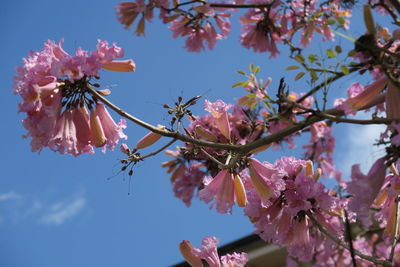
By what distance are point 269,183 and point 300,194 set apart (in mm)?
146

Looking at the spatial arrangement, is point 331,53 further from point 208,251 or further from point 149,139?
point 208,251

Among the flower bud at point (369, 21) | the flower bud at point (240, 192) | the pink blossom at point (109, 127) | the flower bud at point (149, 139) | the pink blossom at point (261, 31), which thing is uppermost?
the pink blossom at point (261, 31)

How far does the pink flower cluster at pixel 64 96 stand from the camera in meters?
1.65

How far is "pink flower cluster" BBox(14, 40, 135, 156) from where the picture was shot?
165 cm

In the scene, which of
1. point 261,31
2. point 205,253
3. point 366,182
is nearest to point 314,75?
point 366,182

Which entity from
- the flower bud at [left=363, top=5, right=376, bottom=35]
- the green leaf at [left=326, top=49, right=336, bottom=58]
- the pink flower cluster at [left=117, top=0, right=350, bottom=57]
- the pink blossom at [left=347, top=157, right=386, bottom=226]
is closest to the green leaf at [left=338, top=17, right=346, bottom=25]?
the green leaf at [left=326, top=49, right=336, bottom=58]

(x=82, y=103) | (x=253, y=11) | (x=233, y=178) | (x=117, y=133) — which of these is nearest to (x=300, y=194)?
(x=233, y=178)

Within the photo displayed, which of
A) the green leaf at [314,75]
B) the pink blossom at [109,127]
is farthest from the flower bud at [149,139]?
the green leaf at [314,75]

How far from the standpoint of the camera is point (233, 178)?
1840mm

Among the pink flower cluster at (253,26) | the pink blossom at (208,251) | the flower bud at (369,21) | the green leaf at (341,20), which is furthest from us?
the pink flower cluster at (253,26)

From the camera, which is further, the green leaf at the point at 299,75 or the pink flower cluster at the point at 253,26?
the pink flower cluster at the point at 253,26

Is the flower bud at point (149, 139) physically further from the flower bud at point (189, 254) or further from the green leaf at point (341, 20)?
the green leaf at point (341, 20)

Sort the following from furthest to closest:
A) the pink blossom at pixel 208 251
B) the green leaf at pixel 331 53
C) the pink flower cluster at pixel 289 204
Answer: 1. the pink blossom at pixel 208 251
2. the pink flower cluster at pixel 289 204
3. the green leaf at pixel 331 53

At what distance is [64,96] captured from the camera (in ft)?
5.66
